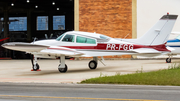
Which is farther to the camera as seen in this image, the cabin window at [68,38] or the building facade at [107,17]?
the building facade at [107,17]

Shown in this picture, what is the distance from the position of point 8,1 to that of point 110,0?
2217 cm

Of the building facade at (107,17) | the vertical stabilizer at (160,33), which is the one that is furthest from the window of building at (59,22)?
the vertical stabilizer at (160,33)

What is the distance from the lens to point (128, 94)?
8758 mm

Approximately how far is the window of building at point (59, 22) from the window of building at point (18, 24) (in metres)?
5.86

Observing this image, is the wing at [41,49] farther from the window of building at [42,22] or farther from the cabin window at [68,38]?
the window of building at [42,22]

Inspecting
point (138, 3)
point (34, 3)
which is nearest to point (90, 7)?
point (138, 3)

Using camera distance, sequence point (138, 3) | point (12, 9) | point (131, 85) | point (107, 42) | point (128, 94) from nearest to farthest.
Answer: point (128, 94)
point (131, 85)
point (107, 42)
point (138, 3)
point (12, 9)

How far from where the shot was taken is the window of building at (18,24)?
5462 centimetres

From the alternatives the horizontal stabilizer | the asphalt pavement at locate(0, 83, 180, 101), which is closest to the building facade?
the horizontal stabilizer

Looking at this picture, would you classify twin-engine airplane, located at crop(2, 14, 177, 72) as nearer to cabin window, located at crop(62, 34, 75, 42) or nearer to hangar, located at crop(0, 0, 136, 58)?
cabin window, located at crop(62, 34, 75, 42)

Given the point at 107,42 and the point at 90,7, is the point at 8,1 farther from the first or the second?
the point at 107,42

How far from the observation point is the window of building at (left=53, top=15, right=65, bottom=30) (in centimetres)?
5738

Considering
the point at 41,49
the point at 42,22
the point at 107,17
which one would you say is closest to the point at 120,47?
the point at 41,49

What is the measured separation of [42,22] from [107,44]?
42.6 m
